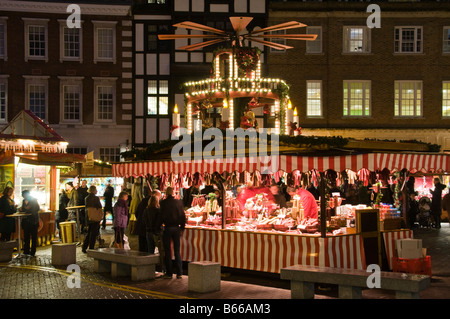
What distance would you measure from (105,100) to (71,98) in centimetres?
175

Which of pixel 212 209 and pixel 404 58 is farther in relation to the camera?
pixel 404 58

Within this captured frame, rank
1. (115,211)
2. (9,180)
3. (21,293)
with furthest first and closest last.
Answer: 1. (9,180)
2. (115,211)
3. (21,293)

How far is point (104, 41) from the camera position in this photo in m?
30.3

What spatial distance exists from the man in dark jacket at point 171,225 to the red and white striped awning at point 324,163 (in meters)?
1.07

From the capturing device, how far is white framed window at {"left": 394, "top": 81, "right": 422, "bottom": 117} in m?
30.4

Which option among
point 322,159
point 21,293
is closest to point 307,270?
point 322,159

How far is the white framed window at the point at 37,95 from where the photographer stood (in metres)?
29.8

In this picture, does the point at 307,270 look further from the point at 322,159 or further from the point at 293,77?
the point at 293,77

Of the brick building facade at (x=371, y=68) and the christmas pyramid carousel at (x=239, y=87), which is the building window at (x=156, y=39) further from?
the christmas pyramid carousel at (x=239, y=87)

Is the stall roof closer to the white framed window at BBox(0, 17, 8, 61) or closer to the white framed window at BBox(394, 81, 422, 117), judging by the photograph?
the white framed window at BBox(0, 17, 8, 61)

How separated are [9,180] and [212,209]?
8.93 meters

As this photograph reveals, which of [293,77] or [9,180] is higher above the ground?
[293,77]

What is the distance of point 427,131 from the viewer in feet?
98.8

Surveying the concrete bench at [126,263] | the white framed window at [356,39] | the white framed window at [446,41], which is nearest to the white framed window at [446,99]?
the white framed window at [446,41]
